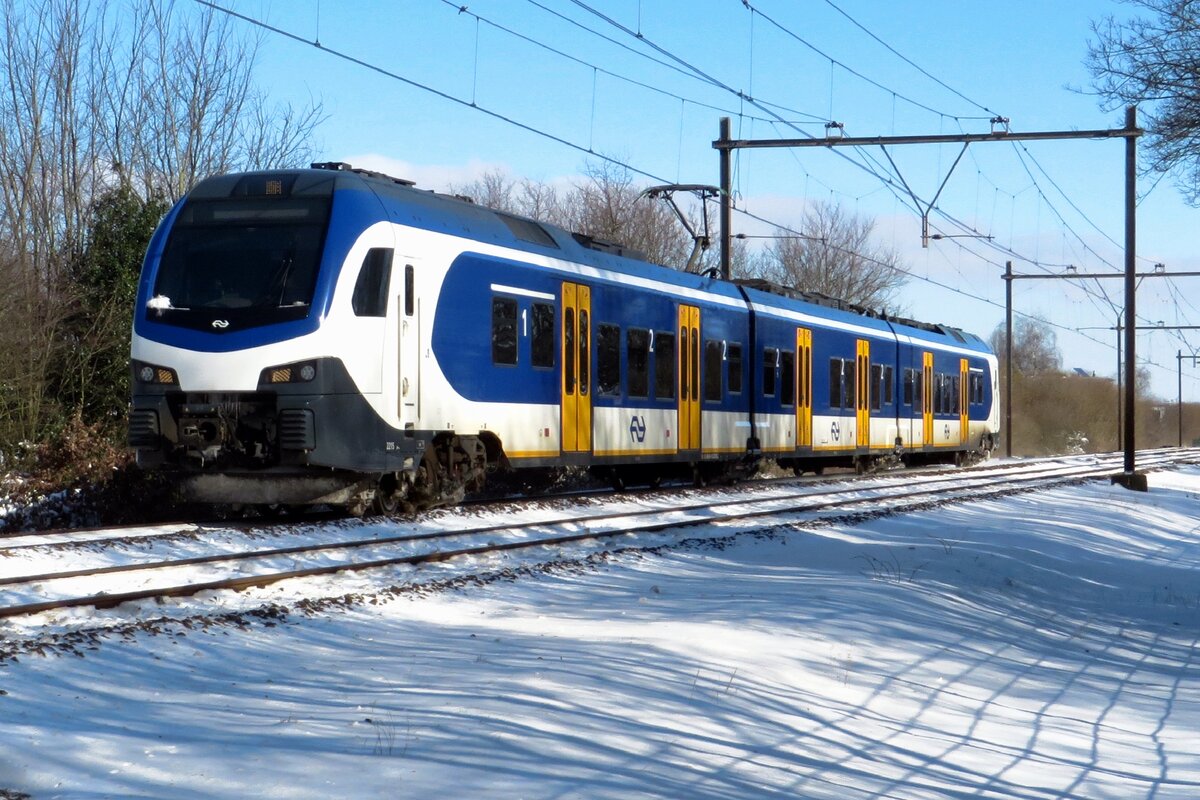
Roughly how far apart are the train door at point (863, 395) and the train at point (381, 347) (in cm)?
867

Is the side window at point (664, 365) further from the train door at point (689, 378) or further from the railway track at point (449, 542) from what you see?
the railway track at point (449, 542)

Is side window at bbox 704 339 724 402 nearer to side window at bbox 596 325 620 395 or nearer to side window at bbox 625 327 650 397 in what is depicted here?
side window at bbox 625 327 650 397

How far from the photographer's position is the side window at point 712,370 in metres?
22.1

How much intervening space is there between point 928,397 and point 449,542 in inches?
869

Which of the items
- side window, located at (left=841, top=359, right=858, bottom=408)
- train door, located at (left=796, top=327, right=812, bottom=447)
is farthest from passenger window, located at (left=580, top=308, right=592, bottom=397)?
side window, located at (left=841, top=359, right=858, bottom=408)

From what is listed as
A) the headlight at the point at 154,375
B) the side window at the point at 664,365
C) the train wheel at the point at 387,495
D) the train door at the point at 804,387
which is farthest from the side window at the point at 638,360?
the headlight at the point at 154,375

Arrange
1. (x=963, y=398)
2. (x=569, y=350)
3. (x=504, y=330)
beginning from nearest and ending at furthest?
(x=504, y=330), (x=569, y=350), (x=963, y=398)

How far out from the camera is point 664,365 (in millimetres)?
20594

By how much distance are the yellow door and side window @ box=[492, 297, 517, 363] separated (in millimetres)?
18668

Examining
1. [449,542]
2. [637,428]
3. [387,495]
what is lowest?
[449,542]

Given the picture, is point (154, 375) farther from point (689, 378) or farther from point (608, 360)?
point (689, 378)

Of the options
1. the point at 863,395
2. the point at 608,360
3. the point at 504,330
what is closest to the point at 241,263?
the point at 504,330

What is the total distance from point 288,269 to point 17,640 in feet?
21.6

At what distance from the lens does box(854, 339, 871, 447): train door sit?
29.2m
